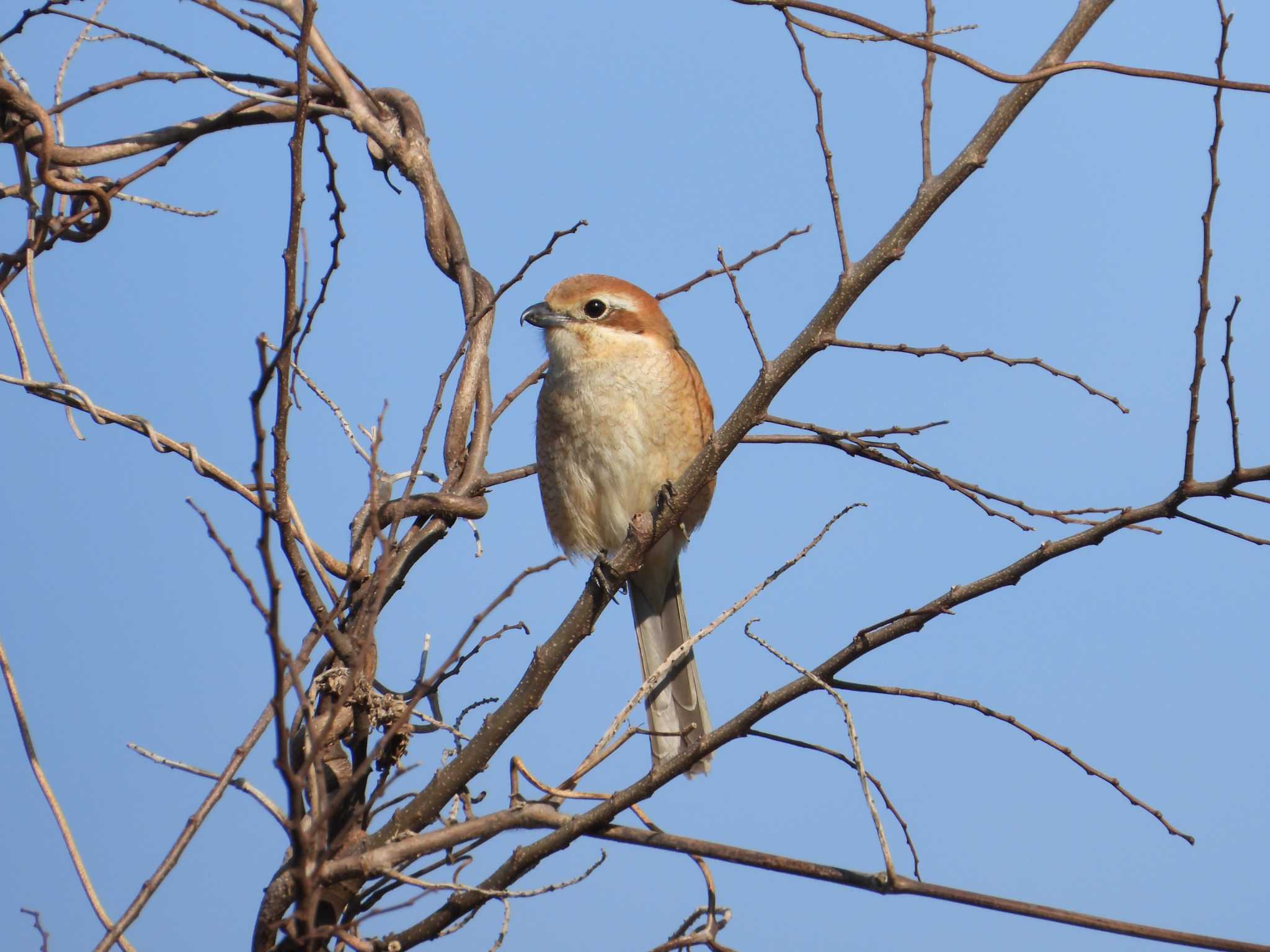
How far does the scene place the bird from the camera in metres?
3.81

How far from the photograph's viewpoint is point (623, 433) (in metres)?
3.82

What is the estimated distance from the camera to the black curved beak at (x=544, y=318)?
4.00m

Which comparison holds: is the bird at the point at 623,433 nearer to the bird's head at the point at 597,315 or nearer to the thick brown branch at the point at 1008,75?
the bird's head at the point at 597,315

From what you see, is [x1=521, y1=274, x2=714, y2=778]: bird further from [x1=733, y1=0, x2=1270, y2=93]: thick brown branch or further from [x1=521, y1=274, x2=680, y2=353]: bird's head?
[x1=733, y1=0, x2=1270, y2=93]: thick brown branch

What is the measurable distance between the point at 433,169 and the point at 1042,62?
5.50ft

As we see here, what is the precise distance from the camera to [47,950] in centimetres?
234

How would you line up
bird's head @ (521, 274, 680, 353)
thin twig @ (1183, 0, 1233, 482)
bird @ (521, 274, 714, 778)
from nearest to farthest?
1. thin twig @ (1183, 0, 1233, 482)
2. bird @ (521, 274, 714, 778)
3. bird's head @ (521, 274, 680, 353)

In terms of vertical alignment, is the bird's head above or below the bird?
above

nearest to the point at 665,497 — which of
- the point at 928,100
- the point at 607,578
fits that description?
the point at 607,578

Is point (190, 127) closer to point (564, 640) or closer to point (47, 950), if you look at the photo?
point (564, 640)

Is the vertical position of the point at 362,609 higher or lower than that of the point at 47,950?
higher

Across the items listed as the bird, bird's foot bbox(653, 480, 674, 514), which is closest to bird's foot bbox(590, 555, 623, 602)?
bird's foot bbox(653, 480, 674, 514)

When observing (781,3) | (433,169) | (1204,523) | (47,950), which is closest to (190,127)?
(433,169)

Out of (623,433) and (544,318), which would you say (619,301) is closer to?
(544,318)
